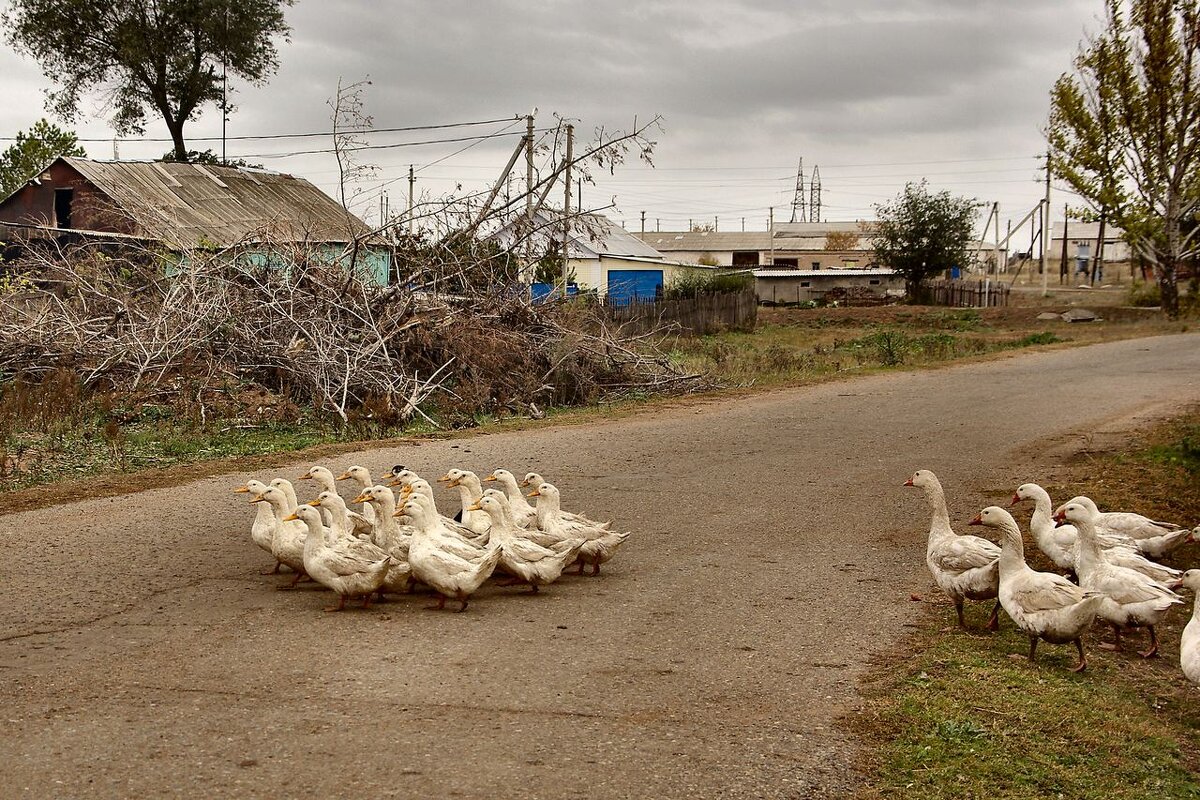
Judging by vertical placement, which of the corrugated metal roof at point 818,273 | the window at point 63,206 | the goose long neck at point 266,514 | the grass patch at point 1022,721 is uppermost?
the window at point 63,206

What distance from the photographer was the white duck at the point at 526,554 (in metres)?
8.37

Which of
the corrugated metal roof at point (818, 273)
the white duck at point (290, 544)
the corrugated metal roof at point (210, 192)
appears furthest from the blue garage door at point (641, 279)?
the white duck at point (290, 544)

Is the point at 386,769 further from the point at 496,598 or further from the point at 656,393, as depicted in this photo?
the point at 656,393

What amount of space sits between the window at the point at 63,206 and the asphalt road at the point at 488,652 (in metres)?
27.8

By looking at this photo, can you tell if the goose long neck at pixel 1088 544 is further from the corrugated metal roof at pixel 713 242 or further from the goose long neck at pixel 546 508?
the corrugated metal roof at pixel 713 242

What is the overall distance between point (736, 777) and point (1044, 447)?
36.2 ft

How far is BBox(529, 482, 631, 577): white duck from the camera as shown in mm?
8805

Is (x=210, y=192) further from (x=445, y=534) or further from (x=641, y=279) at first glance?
(x=445, y=534)

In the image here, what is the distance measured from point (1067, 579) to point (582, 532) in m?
3.30

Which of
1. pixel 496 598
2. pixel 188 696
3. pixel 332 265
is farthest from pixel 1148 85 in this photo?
pixel 188 696

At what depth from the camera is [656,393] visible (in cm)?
2092

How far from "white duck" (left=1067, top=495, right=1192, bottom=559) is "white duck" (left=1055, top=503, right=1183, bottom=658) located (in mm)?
928

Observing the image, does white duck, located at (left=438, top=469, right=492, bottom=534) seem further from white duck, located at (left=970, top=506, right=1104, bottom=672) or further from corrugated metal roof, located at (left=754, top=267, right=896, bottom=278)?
corrugated metal roof, located at (left=754, top=267, right=896, bottom=278)

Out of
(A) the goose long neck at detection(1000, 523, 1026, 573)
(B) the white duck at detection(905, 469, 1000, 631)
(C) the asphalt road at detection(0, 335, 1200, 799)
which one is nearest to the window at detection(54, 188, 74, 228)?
(C) the asphalt road at detection(0, 335, 1200, 799)
